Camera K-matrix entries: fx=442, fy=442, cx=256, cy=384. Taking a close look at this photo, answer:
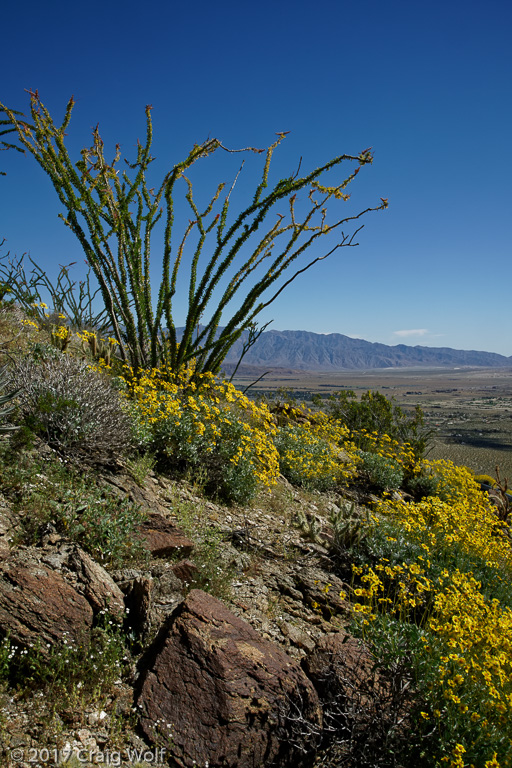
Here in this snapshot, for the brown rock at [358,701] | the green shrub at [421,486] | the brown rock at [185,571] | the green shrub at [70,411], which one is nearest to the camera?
the brown rock at [358,701]

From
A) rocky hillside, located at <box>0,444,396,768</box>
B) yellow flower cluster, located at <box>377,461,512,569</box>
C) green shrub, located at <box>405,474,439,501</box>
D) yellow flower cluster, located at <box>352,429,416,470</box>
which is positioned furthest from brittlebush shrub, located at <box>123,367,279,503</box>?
green shrub, located at <box>405,474,439,501</box>

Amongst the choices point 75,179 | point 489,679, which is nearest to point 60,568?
point 489,679

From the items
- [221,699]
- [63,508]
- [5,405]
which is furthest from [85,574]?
[5,405]

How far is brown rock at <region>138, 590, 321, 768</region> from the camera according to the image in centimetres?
217

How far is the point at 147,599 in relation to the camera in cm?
270

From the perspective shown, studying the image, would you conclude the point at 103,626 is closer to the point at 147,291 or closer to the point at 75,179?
the point at 147,291

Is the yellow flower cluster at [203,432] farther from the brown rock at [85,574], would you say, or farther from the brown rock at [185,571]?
the brown rock at [85,574]

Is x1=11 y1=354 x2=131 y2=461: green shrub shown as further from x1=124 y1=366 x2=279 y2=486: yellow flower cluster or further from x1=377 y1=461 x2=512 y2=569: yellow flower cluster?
x1=377 y1=461 x2=512 y2=569: yellow flower cluster

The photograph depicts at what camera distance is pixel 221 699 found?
2.28 m

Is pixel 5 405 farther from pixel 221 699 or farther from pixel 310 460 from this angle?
pixel 310 460

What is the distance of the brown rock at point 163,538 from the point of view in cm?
337

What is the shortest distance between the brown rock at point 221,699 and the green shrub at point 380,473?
6004 mm

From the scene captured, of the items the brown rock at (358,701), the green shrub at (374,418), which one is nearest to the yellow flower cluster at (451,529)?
the brown rock at (358,701)

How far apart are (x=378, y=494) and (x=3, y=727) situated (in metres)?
7.12
